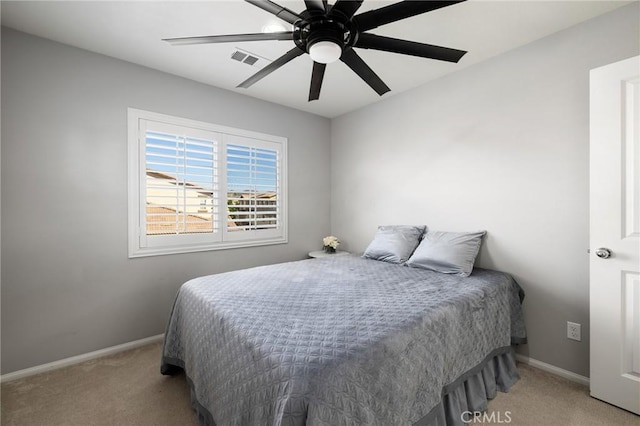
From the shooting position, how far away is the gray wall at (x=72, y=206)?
215 centimetres

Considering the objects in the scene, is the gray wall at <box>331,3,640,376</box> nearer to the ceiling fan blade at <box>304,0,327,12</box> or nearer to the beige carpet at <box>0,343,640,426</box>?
the beige carpet at <box>0,343,640,426</box>

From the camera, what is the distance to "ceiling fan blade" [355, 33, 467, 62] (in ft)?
4.90

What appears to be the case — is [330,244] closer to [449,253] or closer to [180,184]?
[449,253]

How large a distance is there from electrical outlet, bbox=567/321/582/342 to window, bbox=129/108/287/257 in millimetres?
2910

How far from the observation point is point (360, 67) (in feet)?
5.58

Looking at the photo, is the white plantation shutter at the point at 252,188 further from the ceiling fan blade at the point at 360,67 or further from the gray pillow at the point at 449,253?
the ceiling fan blade at the point at 360,67

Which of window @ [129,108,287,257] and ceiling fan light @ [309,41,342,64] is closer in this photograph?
ceiling fan light @ [309,41,342,64]

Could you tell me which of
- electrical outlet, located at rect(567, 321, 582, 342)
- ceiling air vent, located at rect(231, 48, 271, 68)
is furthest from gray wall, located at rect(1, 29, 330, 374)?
electrical outlet, located at rect(567, 321, 582, 342)

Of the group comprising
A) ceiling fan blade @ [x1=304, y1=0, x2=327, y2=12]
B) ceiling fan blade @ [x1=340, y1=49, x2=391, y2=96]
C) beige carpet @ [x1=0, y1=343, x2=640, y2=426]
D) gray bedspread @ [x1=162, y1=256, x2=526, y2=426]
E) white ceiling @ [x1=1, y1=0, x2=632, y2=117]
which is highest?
white ceiling @ [x1=1, y1=0, x2=632, y2=117]

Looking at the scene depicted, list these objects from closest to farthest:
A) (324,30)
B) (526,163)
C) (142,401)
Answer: (324,30), (142,401), (526,163)

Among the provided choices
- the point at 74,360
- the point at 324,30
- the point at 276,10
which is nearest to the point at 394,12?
the point at 324,30

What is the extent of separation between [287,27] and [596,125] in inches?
89.2

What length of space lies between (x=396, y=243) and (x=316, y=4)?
2.23 metres

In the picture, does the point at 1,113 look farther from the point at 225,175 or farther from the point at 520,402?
the point at 520,402
